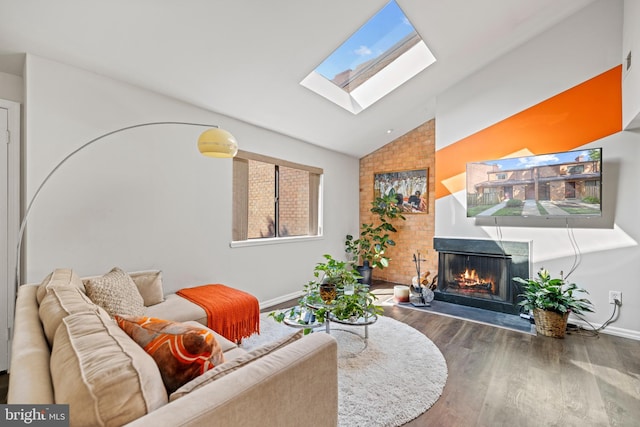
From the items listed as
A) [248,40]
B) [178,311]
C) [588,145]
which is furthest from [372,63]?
[178,311]

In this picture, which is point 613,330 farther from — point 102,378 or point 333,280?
point 102,378

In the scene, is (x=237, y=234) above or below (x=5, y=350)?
above

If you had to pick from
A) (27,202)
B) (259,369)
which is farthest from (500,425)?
(27,202)

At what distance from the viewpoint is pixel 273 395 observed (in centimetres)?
89

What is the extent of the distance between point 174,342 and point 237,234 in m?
2.63

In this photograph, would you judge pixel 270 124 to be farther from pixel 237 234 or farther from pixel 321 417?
pixel 321 417

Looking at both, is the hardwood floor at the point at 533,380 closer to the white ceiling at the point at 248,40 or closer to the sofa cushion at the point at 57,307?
the sofa cushion at the point at 57,307

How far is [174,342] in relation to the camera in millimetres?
939

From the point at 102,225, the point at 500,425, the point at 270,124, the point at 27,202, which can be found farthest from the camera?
the point at 270,124

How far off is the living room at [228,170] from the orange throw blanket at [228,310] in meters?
0.49

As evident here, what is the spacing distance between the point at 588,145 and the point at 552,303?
69.6 inches

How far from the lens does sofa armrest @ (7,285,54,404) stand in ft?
2.26

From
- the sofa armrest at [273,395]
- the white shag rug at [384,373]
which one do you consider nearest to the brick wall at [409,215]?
the white shag rug at [384,373]

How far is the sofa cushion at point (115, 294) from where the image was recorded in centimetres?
186
